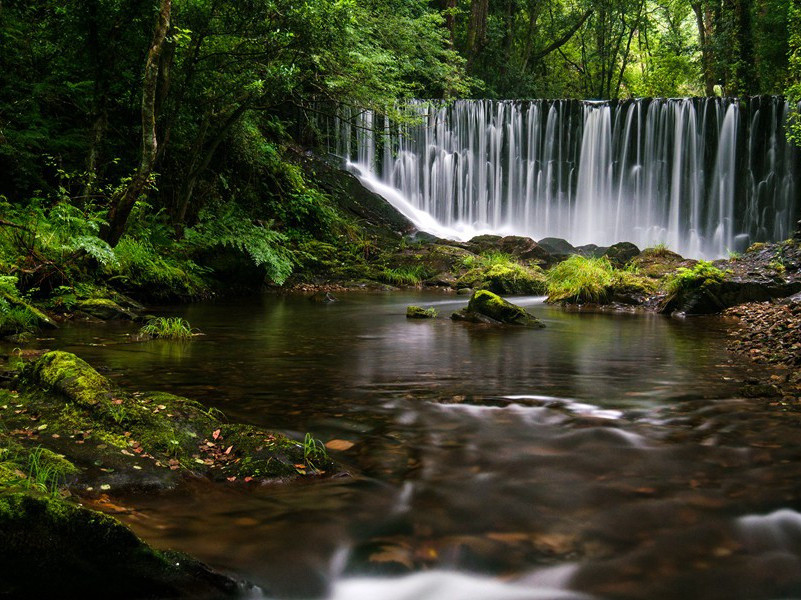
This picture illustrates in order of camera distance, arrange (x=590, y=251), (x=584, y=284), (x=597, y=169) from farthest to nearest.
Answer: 1. (x=597, y=169)
2. (x=590, y=251)
3. (x=584, y=284)

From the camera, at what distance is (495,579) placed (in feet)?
7.22

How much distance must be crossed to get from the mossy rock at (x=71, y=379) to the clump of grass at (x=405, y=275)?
14.9 metres

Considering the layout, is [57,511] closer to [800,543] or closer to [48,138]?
[800,543]

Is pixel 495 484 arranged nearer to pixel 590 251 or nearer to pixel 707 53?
pixel 590 251

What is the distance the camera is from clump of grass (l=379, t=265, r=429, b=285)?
18.6m

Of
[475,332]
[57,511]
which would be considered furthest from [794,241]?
[57,511]

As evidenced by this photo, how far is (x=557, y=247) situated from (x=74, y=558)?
Answer: 21242 mm

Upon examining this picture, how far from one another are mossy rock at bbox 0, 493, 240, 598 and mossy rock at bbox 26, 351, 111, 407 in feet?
5.54

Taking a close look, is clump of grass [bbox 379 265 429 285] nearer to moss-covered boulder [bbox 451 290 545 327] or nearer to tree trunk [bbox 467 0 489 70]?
moss-covered boulder [bbox 451 290 545 327]

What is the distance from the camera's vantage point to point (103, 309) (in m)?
8.73

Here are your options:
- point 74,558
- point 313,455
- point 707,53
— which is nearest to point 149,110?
point 313,455

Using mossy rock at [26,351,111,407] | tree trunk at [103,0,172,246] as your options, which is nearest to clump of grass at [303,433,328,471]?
mossy rock at [26,351,111,407]

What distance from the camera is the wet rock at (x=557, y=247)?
21.1 meters

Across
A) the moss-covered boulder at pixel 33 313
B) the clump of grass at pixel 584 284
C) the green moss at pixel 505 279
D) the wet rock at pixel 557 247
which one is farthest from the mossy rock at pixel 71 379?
the wet rock at pixel 557 247
